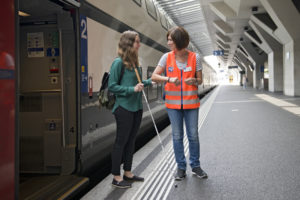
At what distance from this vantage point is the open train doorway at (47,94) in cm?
350

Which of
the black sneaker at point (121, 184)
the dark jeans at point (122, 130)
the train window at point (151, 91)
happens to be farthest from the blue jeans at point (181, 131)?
the train window at point (151, 91)

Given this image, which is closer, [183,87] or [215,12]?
[183,87]

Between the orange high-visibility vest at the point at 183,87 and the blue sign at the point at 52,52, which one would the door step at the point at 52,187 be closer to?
the orange high-visibility vest at the point at 183,87

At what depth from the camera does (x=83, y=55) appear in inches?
133

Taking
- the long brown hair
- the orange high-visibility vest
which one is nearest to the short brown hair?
the orange high-visibility vest


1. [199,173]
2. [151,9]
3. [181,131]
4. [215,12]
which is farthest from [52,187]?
[215,12]

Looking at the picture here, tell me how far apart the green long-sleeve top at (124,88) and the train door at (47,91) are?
59 centimetres

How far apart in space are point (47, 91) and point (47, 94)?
0.04 metres

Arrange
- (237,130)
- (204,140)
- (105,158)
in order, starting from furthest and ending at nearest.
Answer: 1. (237,130)
2. (204,140)
3. (105,158)

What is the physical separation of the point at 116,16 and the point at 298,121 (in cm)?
→ 584

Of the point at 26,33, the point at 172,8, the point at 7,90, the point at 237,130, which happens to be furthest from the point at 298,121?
the point at 172,8

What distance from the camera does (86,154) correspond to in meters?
3.51

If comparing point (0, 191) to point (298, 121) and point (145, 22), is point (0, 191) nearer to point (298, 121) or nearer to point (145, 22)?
point (145, 22)

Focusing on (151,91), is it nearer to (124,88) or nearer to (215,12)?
(124,88)
